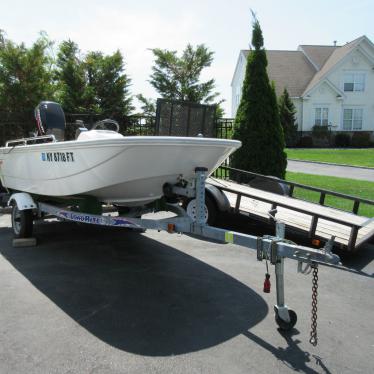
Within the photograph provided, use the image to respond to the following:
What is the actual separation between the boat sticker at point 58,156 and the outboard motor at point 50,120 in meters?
1.38

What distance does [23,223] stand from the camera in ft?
19.8

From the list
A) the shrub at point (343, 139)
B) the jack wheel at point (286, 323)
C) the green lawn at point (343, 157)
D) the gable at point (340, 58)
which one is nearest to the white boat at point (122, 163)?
the jack wheel at point (286, 323)

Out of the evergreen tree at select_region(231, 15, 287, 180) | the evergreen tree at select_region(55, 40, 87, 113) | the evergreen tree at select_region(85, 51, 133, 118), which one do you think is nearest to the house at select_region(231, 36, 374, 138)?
the evergreen tree at select_region(85, 51, 133, 118)

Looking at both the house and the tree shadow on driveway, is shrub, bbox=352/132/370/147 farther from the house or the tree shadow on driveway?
the tree shadow on driveway

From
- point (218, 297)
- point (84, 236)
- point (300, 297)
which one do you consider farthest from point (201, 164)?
point (84, 236)

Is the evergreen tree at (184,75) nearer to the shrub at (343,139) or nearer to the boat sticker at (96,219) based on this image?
the shrub at (343,139)

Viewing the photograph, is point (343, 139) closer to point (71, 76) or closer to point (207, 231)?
point (71, 76)

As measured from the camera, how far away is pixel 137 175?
170 inches

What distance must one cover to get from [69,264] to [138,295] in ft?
4.59

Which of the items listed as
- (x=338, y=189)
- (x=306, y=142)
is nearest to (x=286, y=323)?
(x=338, y=189)

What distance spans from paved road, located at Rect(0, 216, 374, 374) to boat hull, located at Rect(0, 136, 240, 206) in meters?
0.95

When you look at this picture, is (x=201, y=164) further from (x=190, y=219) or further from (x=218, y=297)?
(x=218, y=297)

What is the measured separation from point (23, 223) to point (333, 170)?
1270cm

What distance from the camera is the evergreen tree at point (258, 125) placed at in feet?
32.7
